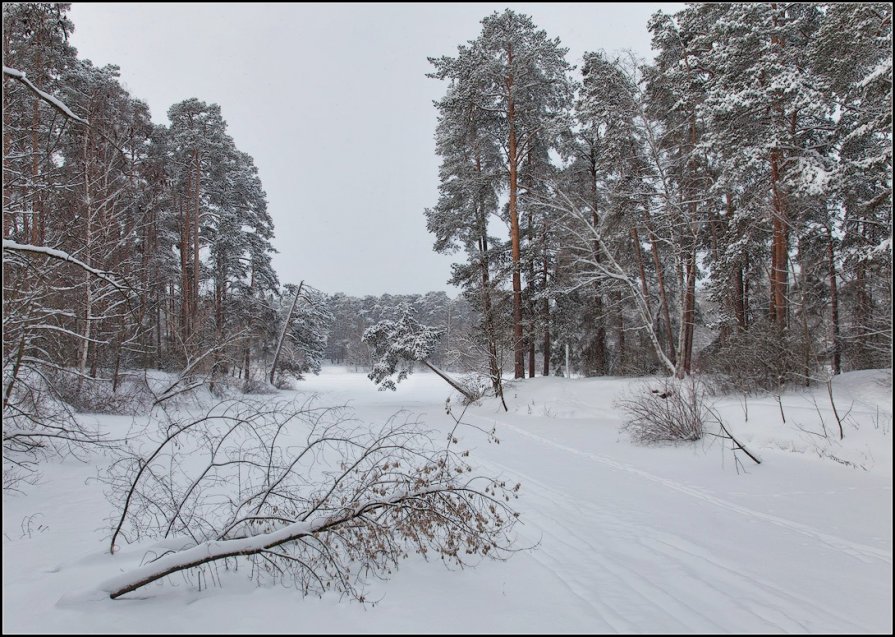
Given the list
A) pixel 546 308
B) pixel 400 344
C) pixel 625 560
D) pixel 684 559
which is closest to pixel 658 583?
pixel 625 560

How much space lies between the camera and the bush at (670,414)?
8359mm

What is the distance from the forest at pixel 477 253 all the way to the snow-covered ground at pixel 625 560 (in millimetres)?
298

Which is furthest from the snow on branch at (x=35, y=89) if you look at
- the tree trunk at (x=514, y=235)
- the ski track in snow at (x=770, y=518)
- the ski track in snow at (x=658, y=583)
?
the tree trunk at (x=514, y=235)

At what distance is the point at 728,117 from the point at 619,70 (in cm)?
356

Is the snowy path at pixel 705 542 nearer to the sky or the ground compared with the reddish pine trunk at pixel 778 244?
nearer to the ground

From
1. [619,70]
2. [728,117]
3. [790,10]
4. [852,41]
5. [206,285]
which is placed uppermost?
[619,70]

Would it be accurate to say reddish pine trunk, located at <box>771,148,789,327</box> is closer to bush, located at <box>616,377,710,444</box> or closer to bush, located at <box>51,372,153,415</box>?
bush, located at <box>616,377,710,444</box>

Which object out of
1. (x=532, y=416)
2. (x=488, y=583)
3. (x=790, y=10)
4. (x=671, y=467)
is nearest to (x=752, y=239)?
(x=790, y=10)

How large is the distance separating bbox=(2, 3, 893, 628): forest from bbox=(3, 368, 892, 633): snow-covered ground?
0.30 meters

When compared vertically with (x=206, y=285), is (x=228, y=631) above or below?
below

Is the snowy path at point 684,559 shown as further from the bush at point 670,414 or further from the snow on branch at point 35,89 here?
the snow on branch at point 35,89

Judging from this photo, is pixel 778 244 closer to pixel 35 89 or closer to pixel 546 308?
pixel 546 308

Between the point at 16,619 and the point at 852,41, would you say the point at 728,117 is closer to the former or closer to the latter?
the point at 852,41

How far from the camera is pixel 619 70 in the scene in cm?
1280
